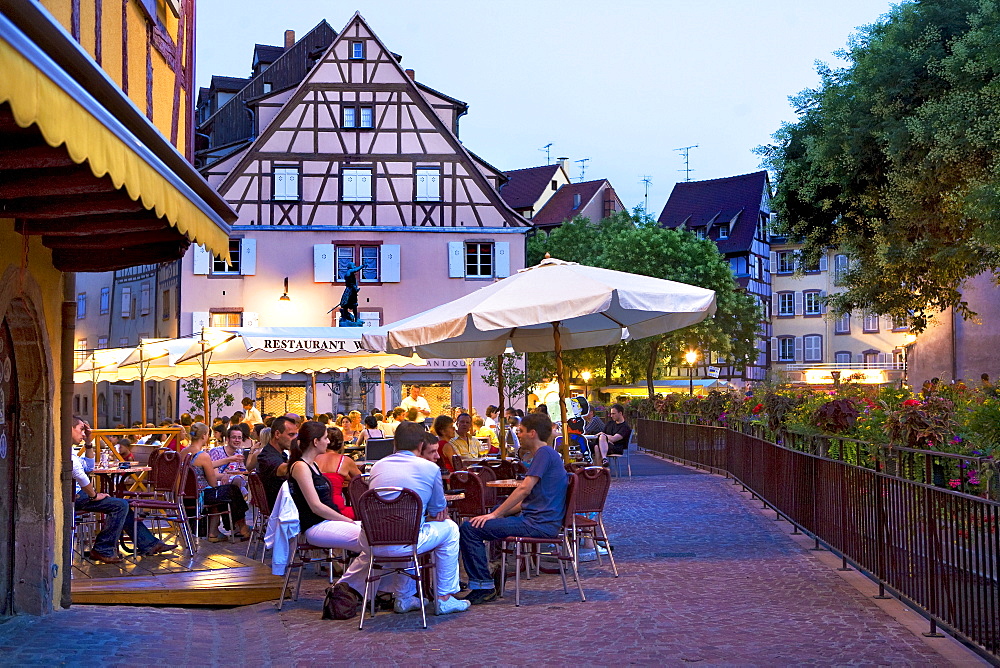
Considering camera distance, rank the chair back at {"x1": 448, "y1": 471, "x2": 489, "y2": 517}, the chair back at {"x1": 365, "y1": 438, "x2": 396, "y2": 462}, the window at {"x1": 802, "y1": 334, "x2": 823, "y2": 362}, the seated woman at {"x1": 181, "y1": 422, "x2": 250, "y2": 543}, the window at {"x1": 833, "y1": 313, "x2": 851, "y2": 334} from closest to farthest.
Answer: the chair back at {"x1": 448, "y1": 471, "x2": 489, "y2": 517} → the seated woman at {"x1": 181, "y1": 422, "x2": 250, "y2": 543} → the chair back at {"x1": 365, "y1": 438, "x2": 396, "y2": 462} → the window at {"x1": 833, "y1": 313, "x2": 851, "y2": 334} → the window at {"x1": 802, "y1": 334, "x2": 823, "y2": 362}

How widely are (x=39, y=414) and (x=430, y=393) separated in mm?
36208

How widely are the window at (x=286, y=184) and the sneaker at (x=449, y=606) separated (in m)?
35.4

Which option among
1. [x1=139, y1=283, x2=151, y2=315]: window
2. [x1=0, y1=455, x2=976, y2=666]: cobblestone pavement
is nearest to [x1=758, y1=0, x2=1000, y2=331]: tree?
[x1=0, y1=455, x2=976, y2=666]: cobblestone pavement

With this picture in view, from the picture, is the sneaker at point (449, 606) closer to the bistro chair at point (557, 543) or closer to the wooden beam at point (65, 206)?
the bistro chair at point (557, 543)

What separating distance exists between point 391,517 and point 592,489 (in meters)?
2.27

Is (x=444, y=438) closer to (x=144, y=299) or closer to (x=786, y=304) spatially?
(x=144, y=299)

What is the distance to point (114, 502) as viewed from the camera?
1202cm

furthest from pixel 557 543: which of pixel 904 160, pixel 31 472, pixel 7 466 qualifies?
pixel 904 160

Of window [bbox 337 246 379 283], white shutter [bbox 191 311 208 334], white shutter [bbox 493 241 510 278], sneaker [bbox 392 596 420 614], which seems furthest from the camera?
white shutter [bbox 493 241 510 278]

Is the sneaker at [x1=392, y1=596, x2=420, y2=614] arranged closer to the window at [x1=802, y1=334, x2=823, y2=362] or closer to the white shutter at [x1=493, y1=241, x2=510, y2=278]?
the white shutter at [x1=493, y1=241, x2=510, y2=278]

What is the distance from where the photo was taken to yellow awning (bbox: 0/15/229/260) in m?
3.95

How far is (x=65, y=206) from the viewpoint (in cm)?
716

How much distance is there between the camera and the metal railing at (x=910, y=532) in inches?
253

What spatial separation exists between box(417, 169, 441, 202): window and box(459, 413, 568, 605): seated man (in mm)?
34837
